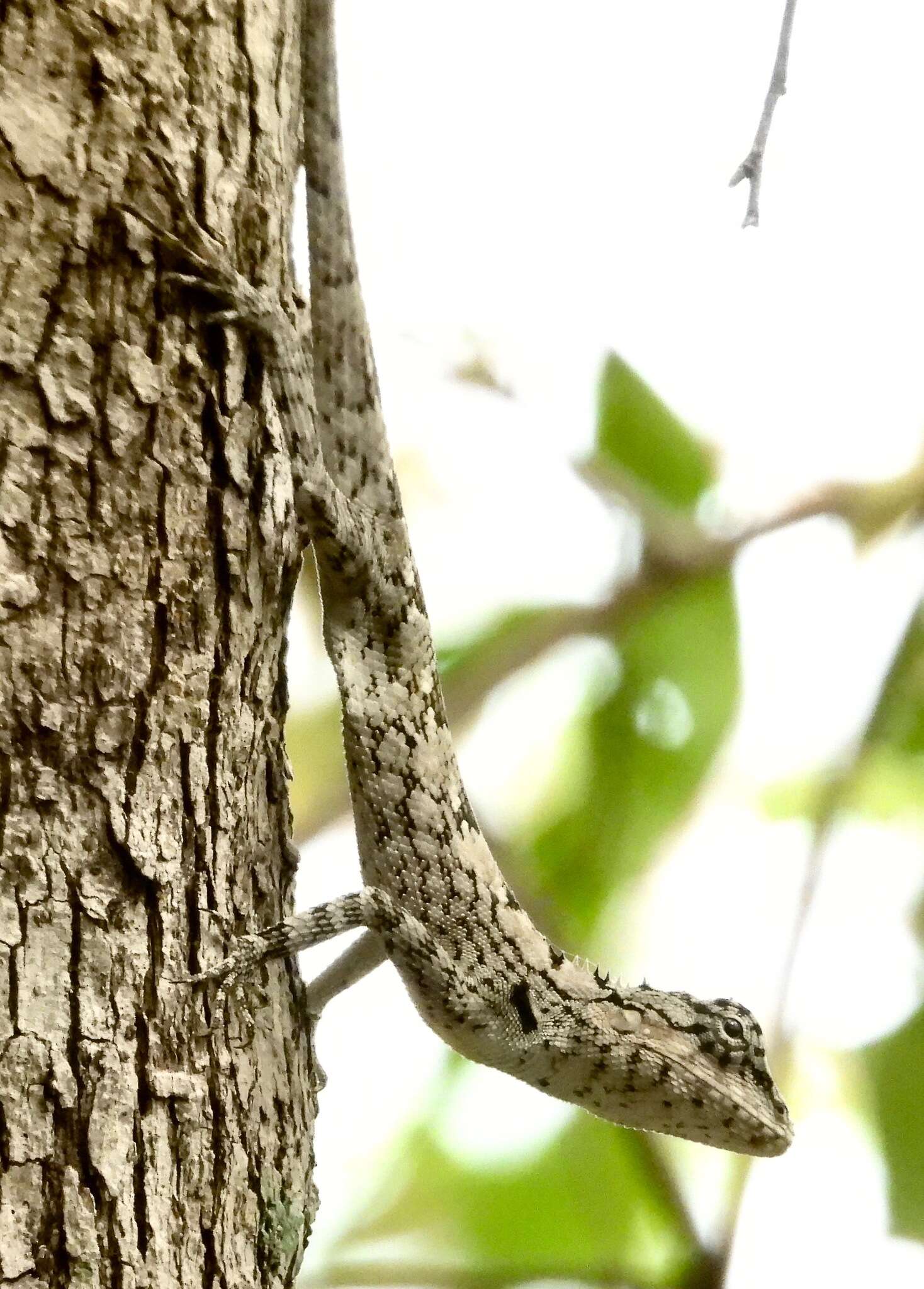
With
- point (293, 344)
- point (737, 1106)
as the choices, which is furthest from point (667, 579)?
point (293, 344)

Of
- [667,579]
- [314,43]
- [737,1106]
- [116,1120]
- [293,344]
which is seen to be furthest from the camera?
[667,579]

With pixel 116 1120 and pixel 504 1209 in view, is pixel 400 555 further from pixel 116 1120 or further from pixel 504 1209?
pixel 504 1209

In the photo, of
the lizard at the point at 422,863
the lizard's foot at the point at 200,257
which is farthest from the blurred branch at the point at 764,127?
the lizard's foot at the point at 200,257

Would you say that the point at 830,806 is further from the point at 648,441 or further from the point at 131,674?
the point at 131,674

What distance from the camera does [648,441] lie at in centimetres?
383

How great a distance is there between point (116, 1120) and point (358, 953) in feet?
3.66

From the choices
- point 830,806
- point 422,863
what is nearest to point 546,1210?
point 830,806

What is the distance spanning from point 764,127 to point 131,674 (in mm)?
1606

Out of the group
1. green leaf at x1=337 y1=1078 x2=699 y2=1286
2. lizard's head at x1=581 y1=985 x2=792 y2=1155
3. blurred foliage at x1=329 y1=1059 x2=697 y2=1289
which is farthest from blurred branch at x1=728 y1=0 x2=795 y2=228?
green leaf at x1=337 y1=1078 x2=699 y2=1286

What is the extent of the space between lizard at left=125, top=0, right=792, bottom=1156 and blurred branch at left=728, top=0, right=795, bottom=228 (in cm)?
88

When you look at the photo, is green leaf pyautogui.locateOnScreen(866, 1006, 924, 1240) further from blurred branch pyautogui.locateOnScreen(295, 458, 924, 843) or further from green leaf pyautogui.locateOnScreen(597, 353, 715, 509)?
green leaf pyautogui.locateOnScreen(597, 353, 715, 509)

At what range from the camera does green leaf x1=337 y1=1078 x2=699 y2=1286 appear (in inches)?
139

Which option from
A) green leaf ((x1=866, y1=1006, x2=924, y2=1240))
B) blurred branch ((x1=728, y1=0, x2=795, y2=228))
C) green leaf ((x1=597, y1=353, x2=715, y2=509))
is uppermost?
green leaf ((x1=597, y1=353, x2=715, y2=509))

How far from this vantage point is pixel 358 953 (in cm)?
257
